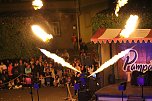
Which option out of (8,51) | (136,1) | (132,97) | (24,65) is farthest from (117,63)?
(8,51)

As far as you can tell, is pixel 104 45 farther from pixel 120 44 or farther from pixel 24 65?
pixel 24 65

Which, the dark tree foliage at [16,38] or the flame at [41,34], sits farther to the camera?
the dark tree foliage at [16,38]

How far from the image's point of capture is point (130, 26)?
62.8ft

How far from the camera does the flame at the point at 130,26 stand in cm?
1858

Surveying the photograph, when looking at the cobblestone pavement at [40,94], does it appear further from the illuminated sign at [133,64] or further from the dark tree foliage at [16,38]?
the dark tree foliage at [16,38]

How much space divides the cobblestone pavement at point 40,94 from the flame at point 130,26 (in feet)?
15.6

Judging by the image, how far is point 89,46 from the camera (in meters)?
30.5

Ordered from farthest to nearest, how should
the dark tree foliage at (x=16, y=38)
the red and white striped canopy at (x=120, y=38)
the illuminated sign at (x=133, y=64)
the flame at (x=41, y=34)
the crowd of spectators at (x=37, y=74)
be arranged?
the dark tree foliage at (x=16, y=38) < the crowd of spectators at (x=37, y=74) < the illuminated sign at (x=133, y=64) < the red and white striped canopy at (x=120, y=38) < the flame at (x=41, y=34)

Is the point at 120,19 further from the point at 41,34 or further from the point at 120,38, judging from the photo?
the point at 41,34

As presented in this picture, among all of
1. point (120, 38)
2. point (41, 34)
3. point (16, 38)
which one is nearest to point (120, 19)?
point (120, 38)

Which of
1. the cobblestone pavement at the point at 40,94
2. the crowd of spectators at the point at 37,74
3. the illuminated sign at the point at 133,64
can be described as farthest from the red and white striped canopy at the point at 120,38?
the cobblestone pavement at the point at 40,94

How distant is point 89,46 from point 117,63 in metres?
10.2

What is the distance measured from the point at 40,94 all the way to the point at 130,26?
251 inches

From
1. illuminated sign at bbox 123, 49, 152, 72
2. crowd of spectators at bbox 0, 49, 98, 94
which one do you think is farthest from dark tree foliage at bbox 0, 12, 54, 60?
illuminated sign at bbox 123, 49, 152, 72
